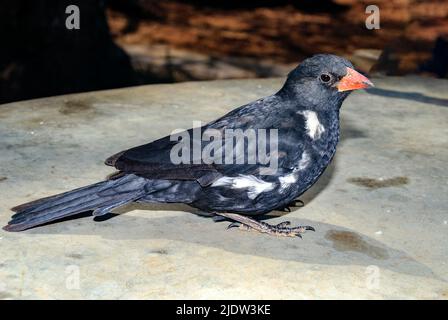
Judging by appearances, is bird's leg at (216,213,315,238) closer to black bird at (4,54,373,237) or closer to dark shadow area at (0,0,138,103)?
black bird at (4,54,373,237)

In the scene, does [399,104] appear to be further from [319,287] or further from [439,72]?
[319,287]

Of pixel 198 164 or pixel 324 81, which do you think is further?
pixel 324 81

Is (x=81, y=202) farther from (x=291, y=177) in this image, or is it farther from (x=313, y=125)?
(x=313, y=125)

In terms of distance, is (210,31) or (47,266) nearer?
(47,266)

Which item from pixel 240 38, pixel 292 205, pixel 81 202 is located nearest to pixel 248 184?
pixel 292 205

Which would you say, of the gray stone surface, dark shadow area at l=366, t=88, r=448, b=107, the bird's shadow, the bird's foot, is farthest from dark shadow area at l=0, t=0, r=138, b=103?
the bird's foot

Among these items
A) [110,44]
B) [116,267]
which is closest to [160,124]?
[116,267]

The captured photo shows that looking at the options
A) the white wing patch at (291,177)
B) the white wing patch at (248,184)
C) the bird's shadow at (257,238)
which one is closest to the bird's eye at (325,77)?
the white wing patch at (291,177)
